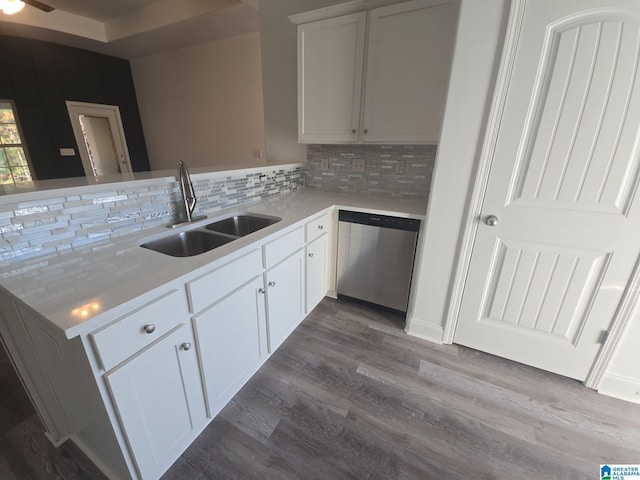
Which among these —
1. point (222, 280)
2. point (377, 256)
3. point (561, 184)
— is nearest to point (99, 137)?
point (222, 280)

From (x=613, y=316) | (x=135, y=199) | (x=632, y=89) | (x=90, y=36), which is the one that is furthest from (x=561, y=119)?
(x=90, y=36)

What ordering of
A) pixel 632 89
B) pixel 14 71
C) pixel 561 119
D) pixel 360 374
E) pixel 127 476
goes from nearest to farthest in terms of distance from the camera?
pixel 127 476, pixel 632 89, pixel 561 119, pixel 360 374, pixel 14 71

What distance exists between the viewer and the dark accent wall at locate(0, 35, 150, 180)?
12.1 ft

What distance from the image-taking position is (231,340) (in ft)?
4.34

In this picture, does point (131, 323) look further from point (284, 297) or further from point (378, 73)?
point (378, 73)

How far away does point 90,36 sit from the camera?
376 cm

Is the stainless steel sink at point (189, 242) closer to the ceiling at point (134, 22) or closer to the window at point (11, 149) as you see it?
the ceiling at point (134, 22)

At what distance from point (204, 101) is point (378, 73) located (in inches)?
140

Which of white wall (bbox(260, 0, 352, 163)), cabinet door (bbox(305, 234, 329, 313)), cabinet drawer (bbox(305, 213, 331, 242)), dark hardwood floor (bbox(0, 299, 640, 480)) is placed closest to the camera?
dark hardwood floor (bbox(0, 299, 640, 480))

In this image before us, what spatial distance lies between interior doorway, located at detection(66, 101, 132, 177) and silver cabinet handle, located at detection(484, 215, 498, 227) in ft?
Answer: 18.6

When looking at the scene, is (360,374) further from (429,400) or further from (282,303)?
(282,303)

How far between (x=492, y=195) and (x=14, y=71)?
19.8 feet

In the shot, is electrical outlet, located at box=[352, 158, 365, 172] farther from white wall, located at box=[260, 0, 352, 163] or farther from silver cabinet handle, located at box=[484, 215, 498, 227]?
silver cabinet handle, located at box=[484, 215, 498, 227]

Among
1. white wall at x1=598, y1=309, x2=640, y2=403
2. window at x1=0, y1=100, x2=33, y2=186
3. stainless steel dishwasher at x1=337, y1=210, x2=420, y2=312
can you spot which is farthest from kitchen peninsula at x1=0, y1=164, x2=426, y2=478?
window at x1=0, y1=100, x2=33, y2=186
